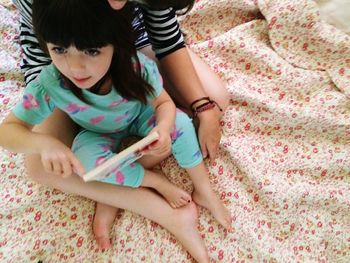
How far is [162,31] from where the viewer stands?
1.02 meters

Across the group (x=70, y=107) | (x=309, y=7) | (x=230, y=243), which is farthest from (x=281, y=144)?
(x=70, y=107)

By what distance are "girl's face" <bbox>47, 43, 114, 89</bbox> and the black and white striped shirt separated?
194mm

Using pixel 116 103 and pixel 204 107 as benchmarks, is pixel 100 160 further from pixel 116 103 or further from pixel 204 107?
pixel 204 107

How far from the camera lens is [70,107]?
88 centimetres

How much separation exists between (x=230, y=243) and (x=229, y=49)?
551mm

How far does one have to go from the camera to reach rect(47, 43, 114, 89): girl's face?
743mm

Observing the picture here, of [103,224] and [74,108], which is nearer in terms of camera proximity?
[74,108]

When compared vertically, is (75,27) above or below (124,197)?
above

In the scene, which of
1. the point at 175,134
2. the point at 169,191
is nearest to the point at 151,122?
the point at 175,134

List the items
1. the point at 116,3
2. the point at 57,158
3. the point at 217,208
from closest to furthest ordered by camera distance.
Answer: the point at 116,3
the point at 57,158
the point at 217,208

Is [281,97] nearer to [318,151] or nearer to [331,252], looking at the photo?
[318,151]

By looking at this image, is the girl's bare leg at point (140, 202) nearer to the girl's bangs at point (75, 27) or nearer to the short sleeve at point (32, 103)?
the short sleeve at point (32, 103)

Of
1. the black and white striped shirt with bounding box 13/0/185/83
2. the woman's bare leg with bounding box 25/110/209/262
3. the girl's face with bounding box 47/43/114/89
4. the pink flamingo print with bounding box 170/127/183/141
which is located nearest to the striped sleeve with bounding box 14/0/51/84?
the black and white striped shirt with bounding box 13/0/185/83

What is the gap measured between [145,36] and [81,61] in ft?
1.20
